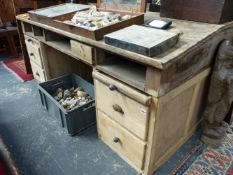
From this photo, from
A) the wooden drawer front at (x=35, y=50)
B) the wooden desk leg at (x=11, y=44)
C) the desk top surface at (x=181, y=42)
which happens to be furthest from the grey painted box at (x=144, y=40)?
the wooden desk leg at (x=11, y=44)

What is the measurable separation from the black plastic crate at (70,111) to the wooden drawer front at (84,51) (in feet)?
1.35

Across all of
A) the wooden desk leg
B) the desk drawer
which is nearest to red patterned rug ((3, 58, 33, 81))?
the wooden desk leg

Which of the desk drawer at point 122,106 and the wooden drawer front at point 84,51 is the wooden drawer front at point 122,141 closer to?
the desk drawer at point 122,106

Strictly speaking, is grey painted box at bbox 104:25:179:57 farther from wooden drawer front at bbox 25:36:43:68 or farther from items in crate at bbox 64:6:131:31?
wooden drawer front at bbox 25:36:43:68

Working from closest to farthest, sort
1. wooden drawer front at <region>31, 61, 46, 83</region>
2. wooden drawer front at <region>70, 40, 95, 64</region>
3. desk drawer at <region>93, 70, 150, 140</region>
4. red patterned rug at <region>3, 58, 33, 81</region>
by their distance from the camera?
1. desk drawer at <region>93, 70, 150, 140</region>
2. wooden drawer front at <region>70, 40, 95, 64</region>
3. wooden drawer front at <region>31, 61, 46, 83</region>
4. red patterned rug at <region>3, 58, 33, 81</region>

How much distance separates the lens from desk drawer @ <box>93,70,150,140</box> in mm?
988

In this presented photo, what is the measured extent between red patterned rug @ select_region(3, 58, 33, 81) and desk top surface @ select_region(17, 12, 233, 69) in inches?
49.9

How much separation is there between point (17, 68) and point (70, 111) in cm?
152

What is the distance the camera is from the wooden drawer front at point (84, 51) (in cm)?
111

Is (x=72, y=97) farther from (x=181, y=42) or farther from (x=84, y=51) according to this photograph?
(x=181, y=42)

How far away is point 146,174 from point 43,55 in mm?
1270

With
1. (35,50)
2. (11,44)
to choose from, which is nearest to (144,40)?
(35,50)

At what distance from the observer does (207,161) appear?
132 cm

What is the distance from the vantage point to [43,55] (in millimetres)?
1767
